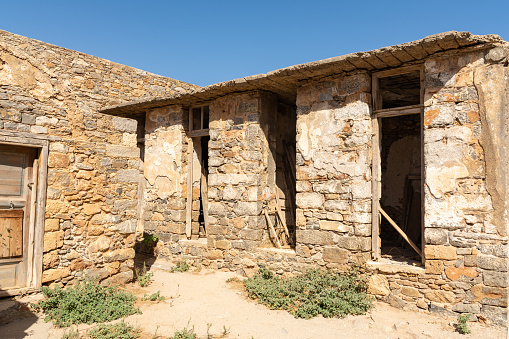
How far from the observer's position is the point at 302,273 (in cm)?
565

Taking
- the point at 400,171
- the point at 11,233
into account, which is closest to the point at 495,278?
the point at 400,171

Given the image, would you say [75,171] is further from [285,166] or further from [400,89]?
[400,89]

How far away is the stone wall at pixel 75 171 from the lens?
14.8 feet

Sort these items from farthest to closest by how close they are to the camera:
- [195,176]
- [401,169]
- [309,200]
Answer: [401,169] < [195,176] < [309,200]

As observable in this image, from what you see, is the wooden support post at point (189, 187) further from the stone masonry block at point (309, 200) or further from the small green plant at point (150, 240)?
the stone masonry block at point (309, 200)

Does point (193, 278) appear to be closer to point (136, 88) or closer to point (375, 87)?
point (375, 87)

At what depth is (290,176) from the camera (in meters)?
7.44

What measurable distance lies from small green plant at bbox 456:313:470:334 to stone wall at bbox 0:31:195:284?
452 cm

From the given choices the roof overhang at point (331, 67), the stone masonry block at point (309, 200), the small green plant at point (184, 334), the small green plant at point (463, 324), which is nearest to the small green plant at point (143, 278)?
the small green plant at point (184, 334)

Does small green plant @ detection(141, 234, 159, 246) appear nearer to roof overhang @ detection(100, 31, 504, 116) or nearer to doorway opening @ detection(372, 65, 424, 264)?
roof overhang @ detection(100, 31, 504, 116)

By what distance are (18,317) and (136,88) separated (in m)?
7.81

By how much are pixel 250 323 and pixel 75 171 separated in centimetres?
311

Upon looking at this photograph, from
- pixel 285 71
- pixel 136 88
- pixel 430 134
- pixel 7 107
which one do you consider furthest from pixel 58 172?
pixel 136 88

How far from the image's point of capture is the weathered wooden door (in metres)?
4.41
